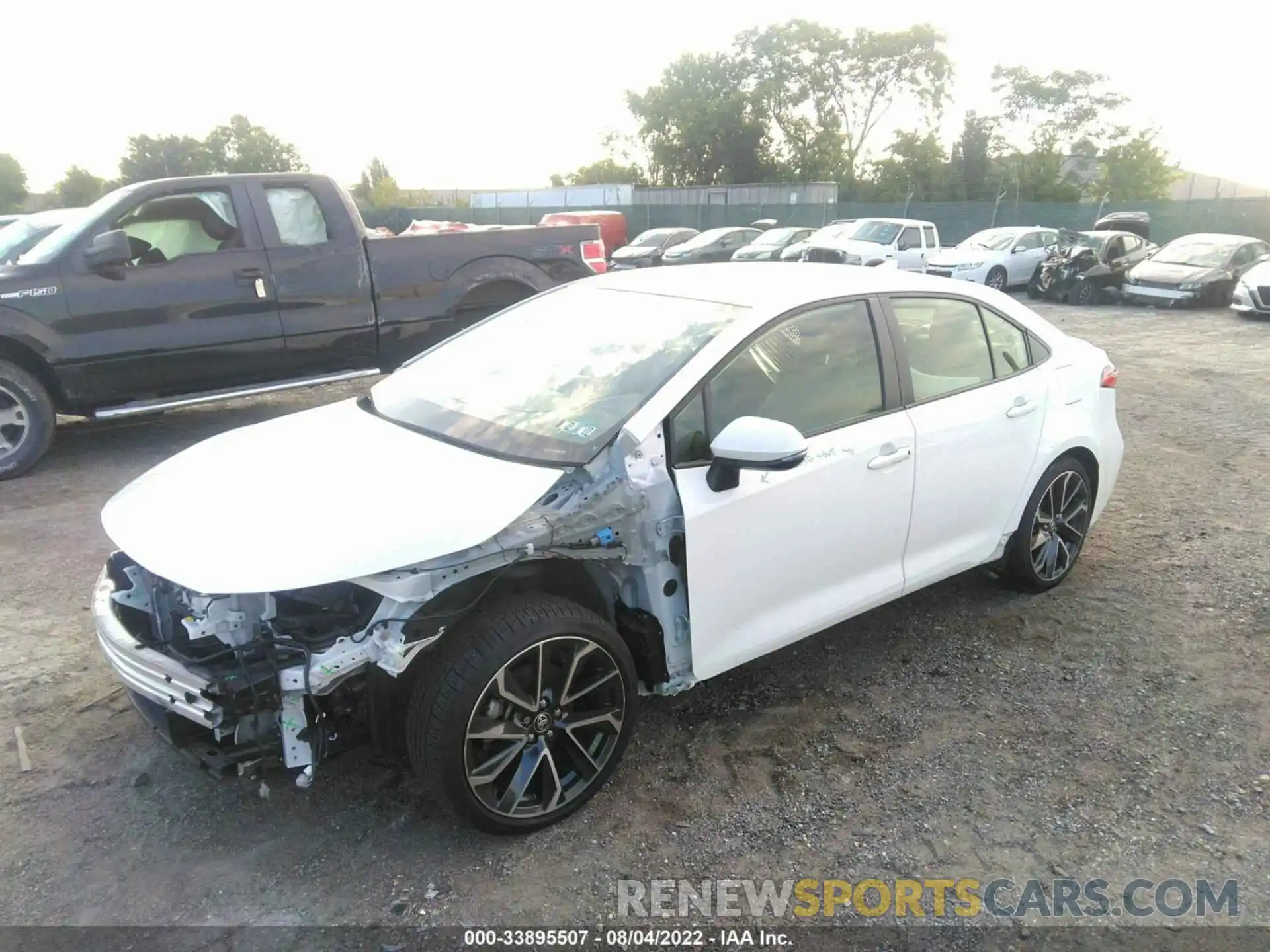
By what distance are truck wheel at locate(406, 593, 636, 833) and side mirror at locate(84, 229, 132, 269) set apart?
5248 millimetres

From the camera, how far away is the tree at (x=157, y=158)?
184 ft

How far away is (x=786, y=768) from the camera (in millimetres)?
3129

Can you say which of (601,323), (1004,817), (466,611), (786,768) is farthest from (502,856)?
(601,323)

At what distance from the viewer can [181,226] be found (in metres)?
6.89

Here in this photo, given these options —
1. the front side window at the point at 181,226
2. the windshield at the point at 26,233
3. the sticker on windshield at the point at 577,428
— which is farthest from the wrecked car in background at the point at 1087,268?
the sticker on windshield at the point at 577,428

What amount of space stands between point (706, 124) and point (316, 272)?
47307mm

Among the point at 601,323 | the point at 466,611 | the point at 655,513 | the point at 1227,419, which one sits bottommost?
the point at 1227,419

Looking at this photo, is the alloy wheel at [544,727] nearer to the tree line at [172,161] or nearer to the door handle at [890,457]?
the door handle at [890,457]

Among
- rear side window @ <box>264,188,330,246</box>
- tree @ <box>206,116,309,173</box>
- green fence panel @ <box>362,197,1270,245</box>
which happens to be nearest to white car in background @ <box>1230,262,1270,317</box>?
green fence panel @ <box>362,197,1270,245</box>

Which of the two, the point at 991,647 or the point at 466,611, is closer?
the point at 466,611

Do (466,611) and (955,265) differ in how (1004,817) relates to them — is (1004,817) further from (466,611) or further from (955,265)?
(955,265)

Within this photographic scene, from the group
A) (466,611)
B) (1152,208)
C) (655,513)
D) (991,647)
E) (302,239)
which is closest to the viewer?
(466,611)

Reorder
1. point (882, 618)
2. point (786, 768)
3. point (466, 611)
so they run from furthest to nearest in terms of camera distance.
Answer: point (882, 618) < point (786, 768) < point (466, 611)

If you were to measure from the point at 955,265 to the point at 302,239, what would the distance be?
1555 centimetres
